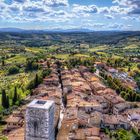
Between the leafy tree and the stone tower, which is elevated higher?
the stone tower

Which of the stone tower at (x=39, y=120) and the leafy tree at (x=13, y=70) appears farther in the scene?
the leafy tree at (x=13, y=70)

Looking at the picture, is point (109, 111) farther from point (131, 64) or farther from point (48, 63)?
point (131, 64)

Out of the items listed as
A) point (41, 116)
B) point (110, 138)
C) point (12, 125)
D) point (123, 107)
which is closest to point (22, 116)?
point (12, 125)

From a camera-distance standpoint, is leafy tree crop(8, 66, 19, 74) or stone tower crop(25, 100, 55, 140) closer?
stone tower crop(25, 100, 55, 140)

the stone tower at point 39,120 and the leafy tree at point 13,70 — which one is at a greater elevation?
the stone tower at point 39,120

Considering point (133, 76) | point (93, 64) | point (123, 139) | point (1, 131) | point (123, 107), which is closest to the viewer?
point (123, 139)

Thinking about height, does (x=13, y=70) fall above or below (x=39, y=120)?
below

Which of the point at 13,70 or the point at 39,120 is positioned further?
the point at 13,70

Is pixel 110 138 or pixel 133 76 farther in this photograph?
pixel 133 76
